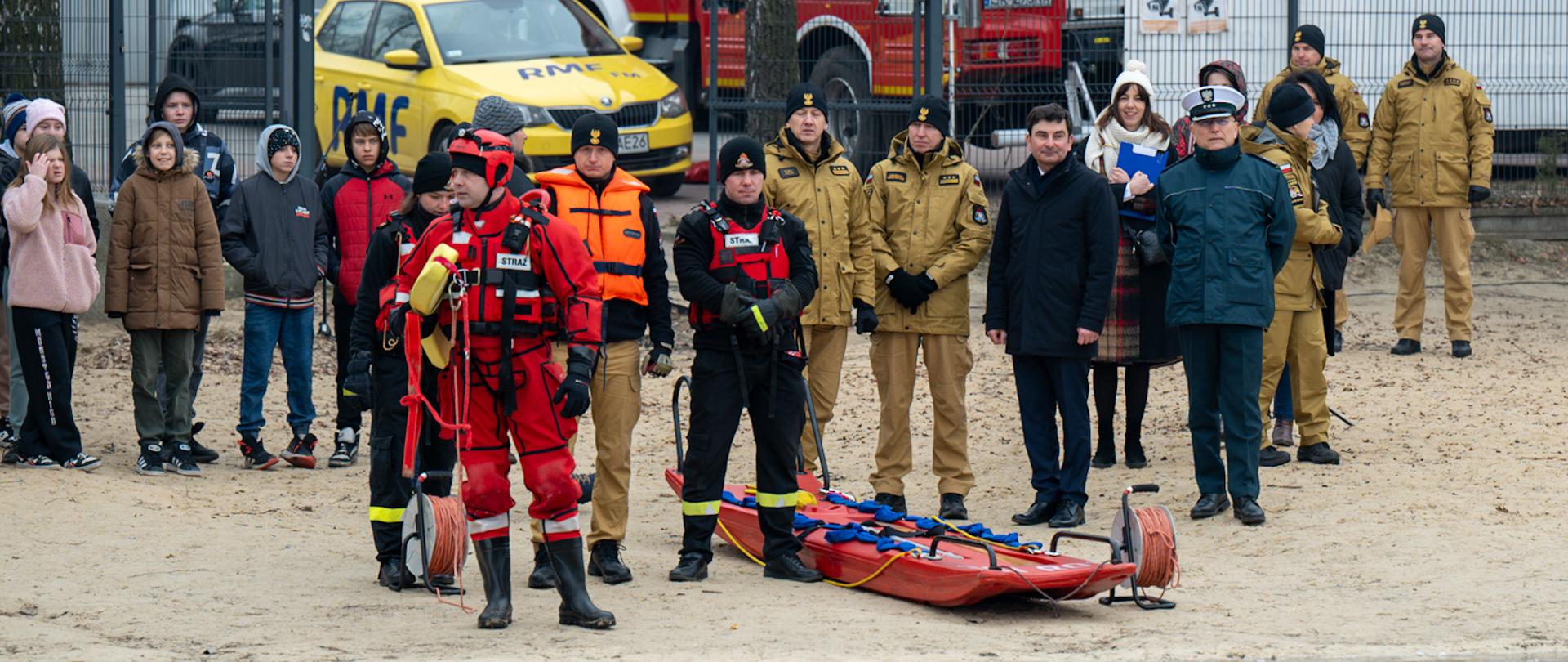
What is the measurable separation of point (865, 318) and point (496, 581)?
2.51m

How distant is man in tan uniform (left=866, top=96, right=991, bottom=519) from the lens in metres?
8.92

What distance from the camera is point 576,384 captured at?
6551 millimetres

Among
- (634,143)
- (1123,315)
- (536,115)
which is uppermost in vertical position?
(536,115)

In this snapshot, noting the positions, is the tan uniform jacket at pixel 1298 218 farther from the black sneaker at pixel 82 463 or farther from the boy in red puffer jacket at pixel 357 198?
the black sneaker at pixel 82 463

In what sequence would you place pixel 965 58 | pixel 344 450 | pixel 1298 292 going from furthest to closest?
pixel 965 58
pixel 344 450
pixel 1298 292

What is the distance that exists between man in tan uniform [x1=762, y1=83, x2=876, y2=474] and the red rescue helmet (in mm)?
2217

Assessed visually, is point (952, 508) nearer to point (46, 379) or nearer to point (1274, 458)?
point (1274, 458)

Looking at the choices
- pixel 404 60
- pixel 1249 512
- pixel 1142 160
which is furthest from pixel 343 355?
pixel 404 60

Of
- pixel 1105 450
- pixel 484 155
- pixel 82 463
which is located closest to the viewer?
pixel 484 155

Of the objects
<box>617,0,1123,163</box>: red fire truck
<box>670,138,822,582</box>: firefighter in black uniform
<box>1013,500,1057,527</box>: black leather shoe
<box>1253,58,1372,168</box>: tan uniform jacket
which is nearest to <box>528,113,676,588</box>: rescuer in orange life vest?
<box>670,138,822,582</box>: firefighter in black uniform

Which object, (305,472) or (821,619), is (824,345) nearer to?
(821,619)

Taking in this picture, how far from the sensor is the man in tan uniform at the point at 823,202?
8875 mm

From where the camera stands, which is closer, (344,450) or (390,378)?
(390,378)

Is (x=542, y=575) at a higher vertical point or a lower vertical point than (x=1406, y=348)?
lower
